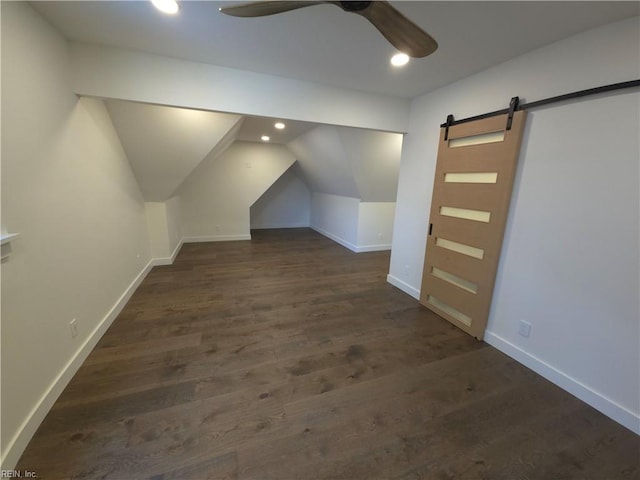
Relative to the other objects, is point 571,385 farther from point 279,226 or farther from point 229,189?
point 279,226

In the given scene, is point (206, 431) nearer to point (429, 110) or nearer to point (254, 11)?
point (254, 11)

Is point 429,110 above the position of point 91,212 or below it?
above

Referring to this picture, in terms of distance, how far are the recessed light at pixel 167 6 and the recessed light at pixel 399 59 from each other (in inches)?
59.3

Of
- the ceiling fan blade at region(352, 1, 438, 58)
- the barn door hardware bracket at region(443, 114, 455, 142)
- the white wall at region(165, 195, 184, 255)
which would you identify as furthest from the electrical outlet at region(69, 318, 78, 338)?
the barn door hardware bracket at region(443, 114, 455, 142)

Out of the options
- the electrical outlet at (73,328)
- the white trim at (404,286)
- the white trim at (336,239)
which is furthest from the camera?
the white trim at (336,239)

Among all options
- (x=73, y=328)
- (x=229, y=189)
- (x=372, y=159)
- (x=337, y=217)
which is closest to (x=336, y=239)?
(x=337, y=217)

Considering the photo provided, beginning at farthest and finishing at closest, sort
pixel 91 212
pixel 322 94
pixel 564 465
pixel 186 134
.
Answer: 1. pixel 186 134
2. pixel 322 94
3. pixel 91 212
4. pixel 564 465

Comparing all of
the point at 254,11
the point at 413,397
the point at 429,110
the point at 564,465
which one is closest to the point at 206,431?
the point at 413,397

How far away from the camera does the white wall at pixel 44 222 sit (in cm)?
128

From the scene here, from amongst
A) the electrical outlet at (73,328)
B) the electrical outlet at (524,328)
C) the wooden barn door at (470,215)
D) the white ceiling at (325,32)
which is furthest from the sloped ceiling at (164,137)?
the electrical outlet at (524,328)

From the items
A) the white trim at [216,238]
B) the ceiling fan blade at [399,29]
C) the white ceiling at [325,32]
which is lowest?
the white trim at [216,238]

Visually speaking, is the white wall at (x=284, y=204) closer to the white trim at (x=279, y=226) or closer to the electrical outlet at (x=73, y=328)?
the white trim at (x=279, y=226)

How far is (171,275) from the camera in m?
3.67

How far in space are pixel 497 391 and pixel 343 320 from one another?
1339 millimetres
